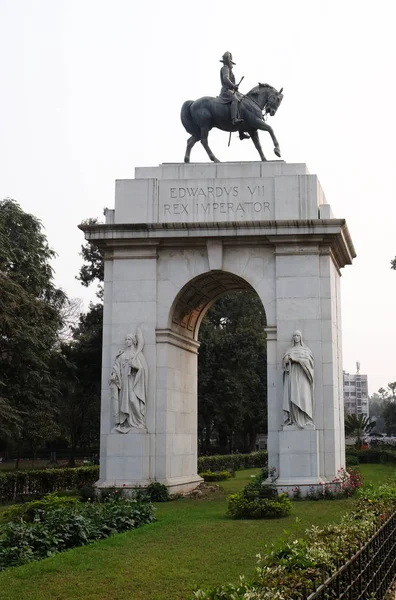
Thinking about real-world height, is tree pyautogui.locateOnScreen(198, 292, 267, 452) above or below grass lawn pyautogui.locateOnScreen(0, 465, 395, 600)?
above

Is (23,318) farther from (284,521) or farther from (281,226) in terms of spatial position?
(284,521)

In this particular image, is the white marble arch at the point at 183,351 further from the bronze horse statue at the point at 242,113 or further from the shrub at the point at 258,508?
the shrub at the point at 258,508

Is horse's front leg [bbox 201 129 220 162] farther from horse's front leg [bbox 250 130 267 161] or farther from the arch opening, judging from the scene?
the arch opening

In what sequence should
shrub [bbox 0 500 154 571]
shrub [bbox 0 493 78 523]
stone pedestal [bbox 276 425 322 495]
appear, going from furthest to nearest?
stone pedestal [bbox 276 425 322 495]
shrub [bbox 0 493 78 523]
shrub [bbox 0 500 154 571]

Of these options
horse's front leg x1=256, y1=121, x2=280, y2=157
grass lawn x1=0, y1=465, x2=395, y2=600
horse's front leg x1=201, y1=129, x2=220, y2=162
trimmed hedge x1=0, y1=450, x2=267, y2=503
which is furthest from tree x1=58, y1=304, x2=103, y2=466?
grass lawn x1=0, y1=465, x2=395, y2=600

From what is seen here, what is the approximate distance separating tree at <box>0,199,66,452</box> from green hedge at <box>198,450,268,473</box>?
7.48 metres

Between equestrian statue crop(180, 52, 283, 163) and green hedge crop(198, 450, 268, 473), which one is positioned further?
green hedge crop(198, 450, 268, 473)

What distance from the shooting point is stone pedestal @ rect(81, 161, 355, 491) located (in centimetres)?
2105

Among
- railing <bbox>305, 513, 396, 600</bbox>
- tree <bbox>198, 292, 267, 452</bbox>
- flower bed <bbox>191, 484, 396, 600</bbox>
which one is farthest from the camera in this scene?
tree <bbox>198, 292, 267, 452</bbox>

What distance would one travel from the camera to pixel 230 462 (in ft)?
126

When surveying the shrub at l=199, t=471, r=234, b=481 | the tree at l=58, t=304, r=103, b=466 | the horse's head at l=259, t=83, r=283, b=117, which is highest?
the horse's head at l=259, t=83, r=283, b=117

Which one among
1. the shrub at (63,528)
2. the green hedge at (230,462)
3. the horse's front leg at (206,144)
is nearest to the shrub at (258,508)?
the shrub at (63,528)

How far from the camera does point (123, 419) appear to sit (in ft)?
69.3

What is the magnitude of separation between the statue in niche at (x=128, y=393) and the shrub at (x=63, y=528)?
15.7 feet
